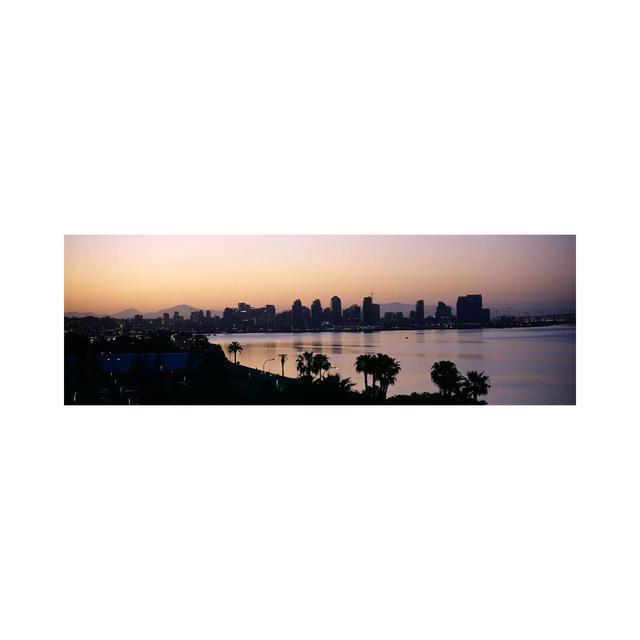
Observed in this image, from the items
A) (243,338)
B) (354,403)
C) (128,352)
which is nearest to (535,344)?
(354,403)

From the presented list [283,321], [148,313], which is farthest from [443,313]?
[148,313]

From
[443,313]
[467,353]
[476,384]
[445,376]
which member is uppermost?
[443,313]

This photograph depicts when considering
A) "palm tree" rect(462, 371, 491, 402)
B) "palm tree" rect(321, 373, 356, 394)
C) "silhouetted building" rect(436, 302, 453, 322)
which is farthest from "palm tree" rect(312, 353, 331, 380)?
"palm tree" rect(462, 371, 491, 402)

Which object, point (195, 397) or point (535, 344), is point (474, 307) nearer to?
point (535, 344)

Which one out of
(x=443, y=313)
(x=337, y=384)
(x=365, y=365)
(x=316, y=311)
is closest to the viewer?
(x=337, y=384)

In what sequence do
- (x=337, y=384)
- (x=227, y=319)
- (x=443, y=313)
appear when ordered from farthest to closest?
(x=443, y=313)
(x=227, y=319)
(x=337, y=384)

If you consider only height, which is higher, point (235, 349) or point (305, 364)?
point (235, 349)

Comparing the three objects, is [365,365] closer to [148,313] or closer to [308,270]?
[308,270]
